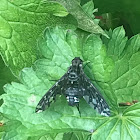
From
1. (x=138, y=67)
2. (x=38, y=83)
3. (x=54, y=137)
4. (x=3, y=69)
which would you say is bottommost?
(x=54, y=137)

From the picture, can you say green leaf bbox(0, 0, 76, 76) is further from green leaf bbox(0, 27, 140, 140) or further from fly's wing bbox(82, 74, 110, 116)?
fly's wing bbox(82, 74, 110, 116)

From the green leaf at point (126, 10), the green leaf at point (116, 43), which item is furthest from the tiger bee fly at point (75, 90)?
the green leaf at point (126, 10)

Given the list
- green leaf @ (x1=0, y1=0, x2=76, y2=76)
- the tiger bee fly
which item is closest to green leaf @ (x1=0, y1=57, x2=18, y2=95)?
green leaf @ (x1=0, y1=0, x2=76, y2=76)

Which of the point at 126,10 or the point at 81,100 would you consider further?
the point at 126,10

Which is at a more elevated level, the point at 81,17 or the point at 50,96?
the point at 81,17

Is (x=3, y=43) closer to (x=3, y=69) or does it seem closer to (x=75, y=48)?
(x=75, y=48)

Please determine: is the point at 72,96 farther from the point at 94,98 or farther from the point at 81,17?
the point at 81,17

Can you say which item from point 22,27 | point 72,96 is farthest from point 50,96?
point 22,27

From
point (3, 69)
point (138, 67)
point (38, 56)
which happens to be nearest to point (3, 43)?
point (38, 56)
